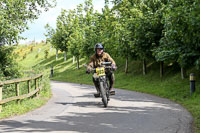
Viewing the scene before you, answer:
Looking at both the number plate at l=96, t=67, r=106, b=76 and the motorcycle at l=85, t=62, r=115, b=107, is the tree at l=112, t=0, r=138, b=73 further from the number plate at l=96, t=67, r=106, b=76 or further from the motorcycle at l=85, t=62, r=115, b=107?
the number plate at l=96, t=67, r=106, b=76

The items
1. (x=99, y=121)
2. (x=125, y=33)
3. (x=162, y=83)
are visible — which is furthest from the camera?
(x=125, y=33)

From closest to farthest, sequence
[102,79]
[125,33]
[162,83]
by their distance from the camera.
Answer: [102,79], [162,83], [125,33]

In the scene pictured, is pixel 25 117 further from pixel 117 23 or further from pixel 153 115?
pixel 117 23

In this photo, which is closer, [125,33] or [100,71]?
[100,71]

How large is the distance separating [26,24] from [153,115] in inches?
426

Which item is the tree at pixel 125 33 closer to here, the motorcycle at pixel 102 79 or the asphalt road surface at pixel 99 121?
the motorcycle at pixel 102 79

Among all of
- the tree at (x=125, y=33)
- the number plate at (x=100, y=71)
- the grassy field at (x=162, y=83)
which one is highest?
the tree at (x=125, y=33)

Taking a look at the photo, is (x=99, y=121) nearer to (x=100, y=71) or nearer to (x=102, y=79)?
(x=102, y=79)

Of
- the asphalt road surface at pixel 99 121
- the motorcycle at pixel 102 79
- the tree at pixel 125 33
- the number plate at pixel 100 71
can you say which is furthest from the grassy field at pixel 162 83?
the number plate at pixel 100 71

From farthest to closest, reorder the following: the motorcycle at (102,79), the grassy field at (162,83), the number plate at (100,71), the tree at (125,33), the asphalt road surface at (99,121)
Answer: the tree at (125,33) < the grassy field at (162,83) < the number plate at (100,71) < the motorcycle at (102,79) < the asphalt road surface at (99,121)

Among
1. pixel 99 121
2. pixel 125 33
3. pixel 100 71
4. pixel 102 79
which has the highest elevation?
pixel 125 33

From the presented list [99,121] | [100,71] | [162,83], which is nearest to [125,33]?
[162,83]

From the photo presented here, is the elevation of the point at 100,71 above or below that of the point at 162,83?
above

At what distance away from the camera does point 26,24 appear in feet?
53.5
